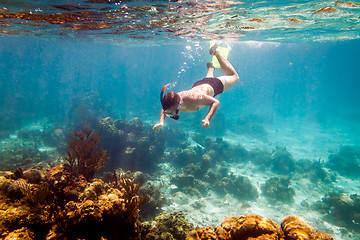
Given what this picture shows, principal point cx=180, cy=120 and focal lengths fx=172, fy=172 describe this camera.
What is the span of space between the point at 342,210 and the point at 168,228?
10.5m

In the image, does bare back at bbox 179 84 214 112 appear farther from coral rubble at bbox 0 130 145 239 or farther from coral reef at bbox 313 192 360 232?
coral reef at bbox 313 192 360 232

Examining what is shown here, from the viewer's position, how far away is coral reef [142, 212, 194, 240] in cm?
383

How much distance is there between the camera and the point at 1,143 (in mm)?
15672

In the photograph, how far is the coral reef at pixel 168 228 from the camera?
383 centimetres

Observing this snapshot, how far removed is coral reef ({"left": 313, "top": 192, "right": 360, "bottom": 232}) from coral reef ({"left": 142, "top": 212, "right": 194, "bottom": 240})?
9.37 m

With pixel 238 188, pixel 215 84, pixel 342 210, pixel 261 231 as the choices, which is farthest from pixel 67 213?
pixel 342 210

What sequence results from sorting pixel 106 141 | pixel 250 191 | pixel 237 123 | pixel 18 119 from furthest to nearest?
pixel 237 123 < pixel 18 119 < pixel 106 141 < pixel 250 191

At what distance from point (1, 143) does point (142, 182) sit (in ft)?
51.4

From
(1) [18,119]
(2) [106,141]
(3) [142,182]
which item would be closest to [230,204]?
(3) [142,182]

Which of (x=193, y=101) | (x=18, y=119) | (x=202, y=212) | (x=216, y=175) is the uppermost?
(x=193, y=101)

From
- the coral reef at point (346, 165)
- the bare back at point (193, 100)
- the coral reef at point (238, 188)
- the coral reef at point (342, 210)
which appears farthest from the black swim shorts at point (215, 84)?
the coral reef at point (346, 165)

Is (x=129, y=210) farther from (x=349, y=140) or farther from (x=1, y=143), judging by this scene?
(x=349, y=140)

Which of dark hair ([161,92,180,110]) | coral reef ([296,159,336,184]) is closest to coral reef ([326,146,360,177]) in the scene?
coral reef ([296,159,336,184])

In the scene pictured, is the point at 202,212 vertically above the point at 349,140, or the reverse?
the point at 202,212
